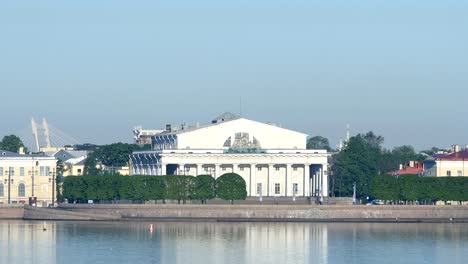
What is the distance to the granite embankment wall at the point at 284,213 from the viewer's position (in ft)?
358

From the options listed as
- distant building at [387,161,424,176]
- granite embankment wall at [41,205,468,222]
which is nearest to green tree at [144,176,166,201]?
granite embankment wall at [41,205,468,222]

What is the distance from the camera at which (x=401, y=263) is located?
81000 millimetres

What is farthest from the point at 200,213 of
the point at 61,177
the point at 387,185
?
the point at 61,177

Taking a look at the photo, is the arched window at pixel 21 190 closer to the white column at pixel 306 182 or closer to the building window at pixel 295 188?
the building window at pixel 295 188

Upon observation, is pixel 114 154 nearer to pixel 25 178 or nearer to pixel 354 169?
pixel 25 178

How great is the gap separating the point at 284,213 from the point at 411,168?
2614 centimetres

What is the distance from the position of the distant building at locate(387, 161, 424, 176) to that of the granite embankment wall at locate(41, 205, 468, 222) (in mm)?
18332

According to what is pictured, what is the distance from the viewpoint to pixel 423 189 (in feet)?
374

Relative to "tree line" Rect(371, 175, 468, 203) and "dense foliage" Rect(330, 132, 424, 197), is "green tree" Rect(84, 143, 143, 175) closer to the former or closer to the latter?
"dense foliage" Rect(330, 132, 424, 197)

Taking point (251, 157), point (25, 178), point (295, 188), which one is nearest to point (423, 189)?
point (251, 157)

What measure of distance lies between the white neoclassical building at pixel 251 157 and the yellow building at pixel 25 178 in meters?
6.67

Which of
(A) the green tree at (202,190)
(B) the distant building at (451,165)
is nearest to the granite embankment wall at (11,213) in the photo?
(A) the green tree at (202,190)

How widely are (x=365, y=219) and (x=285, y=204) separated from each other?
6044 mm

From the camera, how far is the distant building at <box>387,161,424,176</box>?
5138 inches
